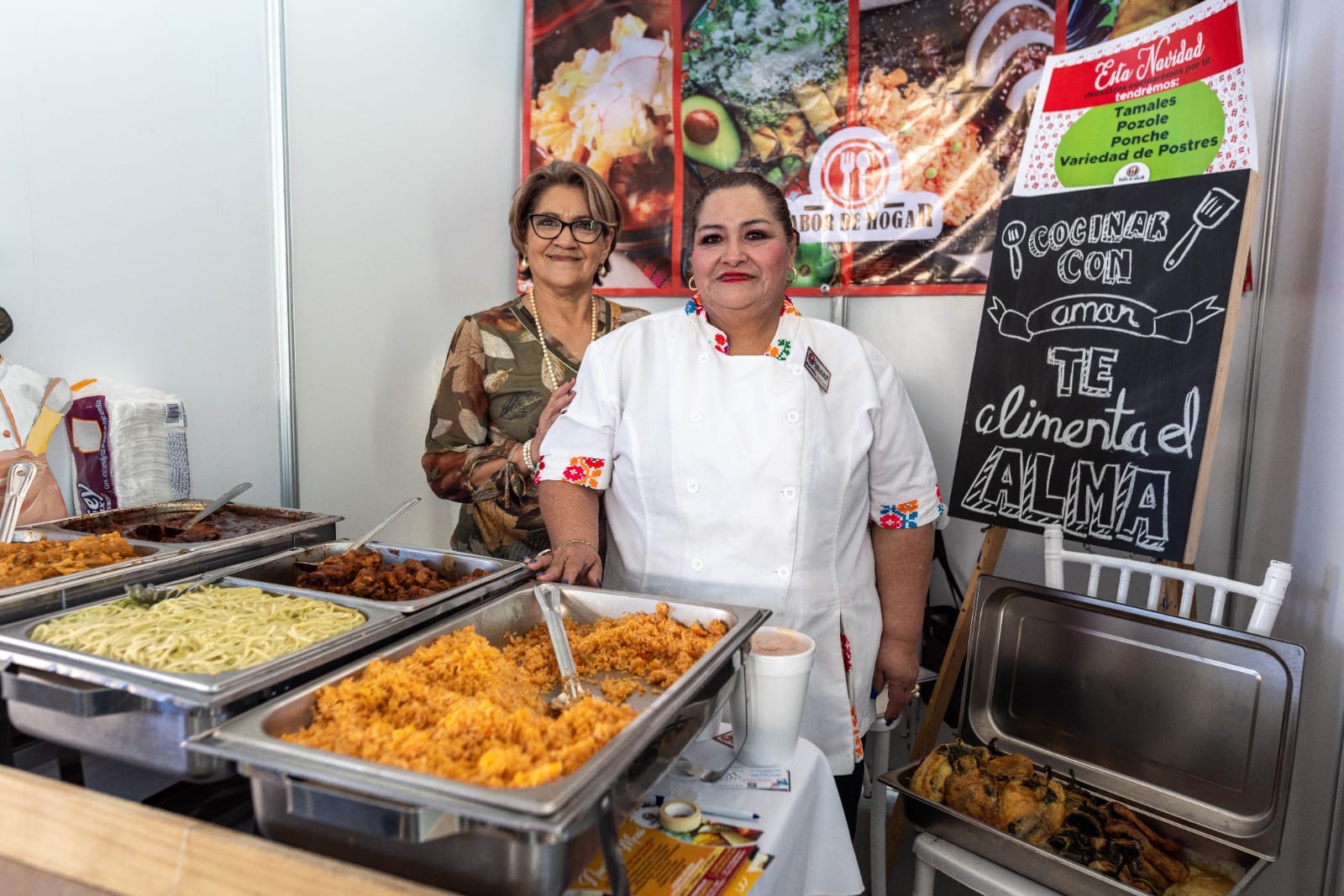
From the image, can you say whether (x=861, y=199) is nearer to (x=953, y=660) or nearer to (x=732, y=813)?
(x=953, y=660)

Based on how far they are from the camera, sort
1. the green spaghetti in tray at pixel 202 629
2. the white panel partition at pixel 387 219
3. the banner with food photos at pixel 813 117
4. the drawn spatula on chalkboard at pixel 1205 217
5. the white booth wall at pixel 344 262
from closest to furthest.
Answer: the green spaghetti in tray at pixel 202 629 < the white booth wall at pixel 344 262 < the drawn spatula on chalkboard at pixel 1205 217 < the white panel partition at pixel 387 219 < the banner with food photos at pixel 813 117

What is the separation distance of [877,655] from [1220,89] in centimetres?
172

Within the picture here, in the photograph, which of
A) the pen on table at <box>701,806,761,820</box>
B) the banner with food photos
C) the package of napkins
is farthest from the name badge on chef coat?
the package of napkins

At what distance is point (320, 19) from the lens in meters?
2.75

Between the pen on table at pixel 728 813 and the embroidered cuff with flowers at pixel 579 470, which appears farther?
the embroidered cuff with flowers at pixel 579 470

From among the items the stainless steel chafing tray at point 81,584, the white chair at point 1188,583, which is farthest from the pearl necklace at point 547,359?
the white chair at point 1188,583

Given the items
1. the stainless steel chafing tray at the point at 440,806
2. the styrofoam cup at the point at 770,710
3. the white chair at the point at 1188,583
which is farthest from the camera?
the white chair at the point at 1188,583

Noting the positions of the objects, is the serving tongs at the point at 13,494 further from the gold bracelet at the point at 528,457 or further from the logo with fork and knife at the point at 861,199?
the logo with fork and knife at the point at 861,199

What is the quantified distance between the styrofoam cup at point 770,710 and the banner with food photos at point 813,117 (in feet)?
7.53

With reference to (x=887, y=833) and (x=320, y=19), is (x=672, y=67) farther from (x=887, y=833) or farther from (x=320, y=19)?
(x=887, y=833)

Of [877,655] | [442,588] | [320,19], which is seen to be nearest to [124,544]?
[442,588]

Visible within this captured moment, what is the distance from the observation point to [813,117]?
3.32 meters

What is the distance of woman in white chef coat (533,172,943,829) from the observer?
183 cm

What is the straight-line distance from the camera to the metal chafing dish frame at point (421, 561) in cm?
138
